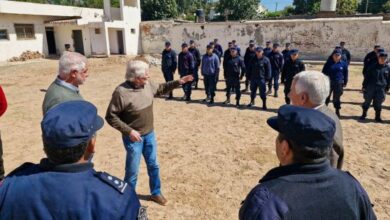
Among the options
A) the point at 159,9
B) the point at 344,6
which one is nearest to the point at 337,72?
the point at 159,9

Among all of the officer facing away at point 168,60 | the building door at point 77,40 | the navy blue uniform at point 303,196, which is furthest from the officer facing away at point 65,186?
the building door at point 77,40

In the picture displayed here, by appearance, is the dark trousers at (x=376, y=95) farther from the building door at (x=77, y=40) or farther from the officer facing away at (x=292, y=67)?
the building door at (x=77, y=40)

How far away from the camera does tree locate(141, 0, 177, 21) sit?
3183 cm

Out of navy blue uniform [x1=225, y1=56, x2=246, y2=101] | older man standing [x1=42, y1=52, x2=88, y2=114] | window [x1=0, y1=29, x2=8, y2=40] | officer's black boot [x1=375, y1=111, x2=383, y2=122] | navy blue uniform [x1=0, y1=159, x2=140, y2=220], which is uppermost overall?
window [x1=0, y1=29, x2=8, y2=40]

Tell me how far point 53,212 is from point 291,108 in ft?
4.05

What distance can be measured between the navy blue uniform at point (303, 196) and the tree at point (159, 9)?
1276 inches

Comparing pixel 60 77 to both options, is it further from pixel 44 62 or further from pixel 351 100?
pixel 44 62

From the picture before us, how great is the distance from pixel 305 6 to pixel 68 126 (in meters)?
48.6

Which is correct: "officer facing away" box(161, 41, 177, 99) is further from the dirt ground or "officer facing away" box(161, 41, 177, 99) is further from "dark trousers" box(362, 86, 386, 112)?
"dark trousers" box(362, 86, 386, 112)

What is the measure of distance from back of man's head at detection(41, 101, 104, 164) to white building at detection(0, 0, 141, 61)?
72.4 ft

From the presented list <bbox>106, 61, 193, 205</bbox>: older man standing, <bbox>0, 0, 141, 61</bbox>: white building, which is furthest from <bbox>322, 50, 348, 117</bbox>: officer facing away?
<bbox>0, 0, 141, 61</bbox>: white building

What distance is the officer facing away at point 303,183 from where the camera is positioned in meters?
1.39

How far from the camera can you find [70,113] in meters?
1.52

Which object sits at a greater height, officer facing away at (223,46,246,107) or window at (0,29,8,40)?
window at (0,29,8,40)
